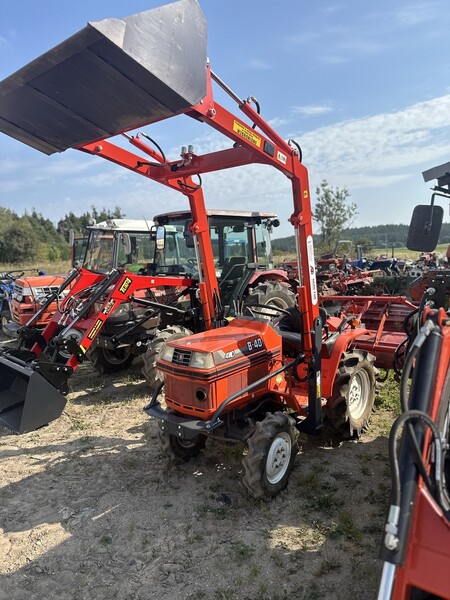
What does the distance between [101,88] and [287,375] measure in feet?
9.38

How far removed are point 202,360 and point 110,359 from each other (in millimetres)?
4055

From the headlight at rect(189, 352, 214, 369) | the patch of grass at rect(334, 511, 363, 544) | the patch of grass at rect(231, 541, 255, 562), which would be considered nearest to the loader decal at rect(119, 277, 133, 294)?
the headlight at rect(189, 352, 214, 369)

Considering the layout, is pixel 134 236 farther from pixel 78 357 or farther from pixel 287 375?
pixel 287 375

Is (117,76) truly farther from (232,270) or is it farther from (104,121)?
(232,270)

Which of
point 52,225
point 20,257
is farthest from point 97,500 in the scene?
point 52,225

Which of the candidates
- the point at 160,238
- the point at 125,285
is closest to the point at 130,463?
the point at 125,285

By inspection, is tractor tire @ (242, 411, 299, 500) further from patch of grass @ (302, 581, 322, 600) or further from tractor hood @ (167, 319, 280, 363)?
patch of grass @ (302, 581, 322, 600)

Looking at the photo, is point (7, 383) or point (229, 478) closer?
point (229, 478)

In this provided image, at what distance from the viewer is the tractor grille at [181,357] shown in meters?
3.59

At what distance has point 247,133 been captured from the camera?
11.1 feet

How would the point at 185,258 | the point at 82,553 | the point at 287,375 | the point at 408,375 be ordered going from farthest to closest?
the point at 185,258 < the point at 287,375 < the point at 82,553 < the point at 408,375

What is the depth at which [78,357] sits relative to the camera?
5250 millimetres

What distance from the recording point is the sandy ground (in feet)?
8.85

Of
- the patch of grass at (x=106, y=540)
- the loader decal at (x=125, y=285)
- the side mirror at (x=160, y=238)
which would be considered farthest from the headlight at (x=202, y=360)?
the side mirror at (x=160, y=238)
